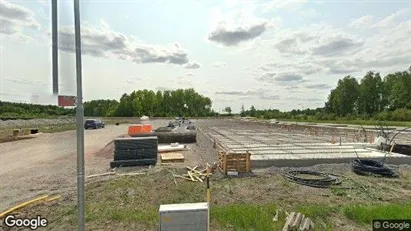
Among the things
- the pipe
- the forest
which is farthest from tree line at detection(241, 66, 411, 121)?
the pipe

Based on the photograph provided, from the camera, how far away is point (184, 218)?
5176 mm

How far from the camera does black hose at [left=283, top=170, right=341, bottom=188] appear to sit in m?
9.76

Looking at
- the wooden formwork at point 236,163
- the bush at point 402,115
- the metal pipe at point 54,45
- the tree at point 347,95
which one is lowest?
the wooden formwork at point 236,163

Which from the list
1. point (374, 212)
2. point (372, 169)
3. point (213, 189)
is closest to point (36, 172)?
point (213, 189)

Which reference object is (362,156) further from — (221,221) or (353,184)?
(221,221)

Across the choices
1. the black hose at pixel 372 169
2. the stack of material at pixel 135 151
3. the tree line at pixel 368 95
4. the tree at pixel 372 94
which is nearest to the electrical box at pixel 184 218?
the stack of material at pixel 135 151

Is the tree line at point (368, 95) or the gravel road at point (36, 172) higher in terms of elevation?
the tree line at point (368, 95)

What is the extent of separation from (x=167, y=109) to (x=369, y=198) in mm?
102614

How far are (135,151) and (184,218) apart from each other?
9.06 meters

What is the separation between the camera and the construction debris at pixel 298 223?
19.6ft

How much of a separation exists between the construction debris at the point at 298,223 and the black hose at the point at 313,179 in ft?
11.4

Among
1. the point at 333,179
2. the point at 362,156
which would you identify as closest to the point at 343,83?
the point at 362,156

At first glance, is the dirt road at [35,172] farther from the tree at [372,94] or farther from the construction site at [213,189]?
the tree at [372,94]

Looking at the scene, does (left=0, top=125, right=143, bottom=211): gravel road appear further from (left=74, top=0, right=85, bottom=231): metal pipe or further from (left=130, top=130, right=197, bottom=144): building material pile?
(left=74, top=0, right=85, bottom=231): metal pipe
